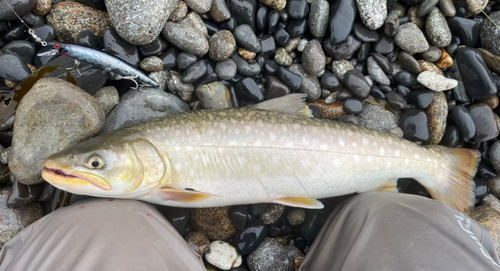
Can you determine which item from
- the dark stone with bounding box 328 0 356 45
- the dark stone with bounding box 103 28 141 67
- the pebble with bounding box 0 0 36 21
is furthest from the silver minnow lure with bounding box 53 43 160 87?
the dark stone with bounding box 328 0 356 45

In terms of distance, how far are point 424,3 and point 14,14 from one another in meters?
4.60

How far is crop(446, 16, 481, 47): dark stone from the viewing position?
3.56 m

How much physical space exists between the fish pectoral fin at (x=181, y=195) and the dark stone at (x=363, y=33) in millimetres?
2572

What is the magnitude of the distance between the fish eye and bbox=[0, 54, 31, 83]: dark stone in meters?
1.47

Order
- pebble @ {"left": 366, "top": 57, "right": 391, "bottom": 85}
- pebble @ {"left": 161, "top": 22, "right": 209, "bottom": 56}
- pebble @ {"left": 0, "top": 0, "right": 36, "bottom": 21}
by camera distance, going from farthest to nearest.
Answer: pebble @ {"left": 366, "top": 57, "right": 391, "bottom": 85} → pebble @ {"left": 161, "top": 22, "right": 209, "bottom": 56} → pebble @ {"left": 0, "top": 0, "right": 36, "bottom": 21}

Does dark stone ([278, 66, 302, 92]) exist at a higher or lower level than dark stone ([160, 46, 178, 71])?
higher

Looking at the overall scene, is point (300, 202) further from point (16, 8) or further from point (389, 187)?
point (16, 8)

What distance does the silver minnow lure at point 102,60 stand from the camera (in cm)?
272

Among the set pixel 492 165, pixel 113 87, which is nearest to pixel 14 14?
pixel 113 87

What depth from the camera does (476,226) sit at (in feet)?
8.64

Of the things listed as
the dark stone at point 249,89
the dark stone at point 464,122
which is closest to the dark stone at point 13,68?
the dark stone at point 249,89

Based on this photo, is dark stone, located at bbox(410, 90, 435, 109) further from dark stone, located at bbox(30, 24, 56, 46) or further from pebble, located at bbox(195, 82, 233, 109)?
dark stone, located at bbox(30, 24, 56, 46)

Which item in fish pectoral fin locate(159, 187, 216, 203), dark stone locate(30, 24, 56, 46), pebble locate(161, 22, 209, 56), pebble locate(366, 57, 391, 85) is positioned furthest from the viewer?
pebble locate(366, 57, 391, 85)

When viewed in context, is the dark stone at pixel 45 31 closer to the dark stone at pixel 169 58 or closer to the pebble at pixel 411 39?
the dark stone at pixel 169 58
